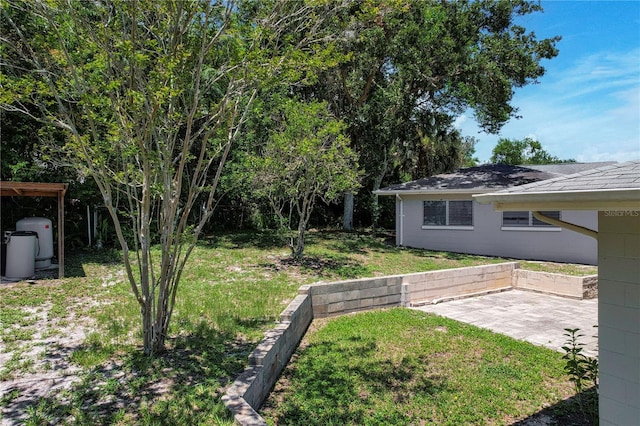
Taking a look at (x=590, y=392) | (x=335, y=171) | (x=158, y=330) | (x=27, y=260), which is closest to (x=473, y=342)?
(x=590, y=392)

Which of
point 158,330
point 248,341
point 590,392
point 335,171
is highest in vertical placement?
point 335,171

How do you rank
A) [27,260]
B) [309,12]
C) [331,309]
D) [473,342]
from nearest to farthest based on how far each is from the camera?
1. [309,12]
2. [473,342]
3. [331,309]
4. [27,260]

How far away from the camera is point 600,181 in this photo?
2.83 m

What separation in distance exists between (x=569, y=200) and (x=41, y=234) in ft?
34.0

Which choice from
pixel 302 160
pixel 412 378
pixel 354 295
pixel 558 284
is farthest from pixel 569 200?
pixel 302 160

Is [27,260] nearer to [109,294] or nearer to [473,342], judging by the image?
[109,294]

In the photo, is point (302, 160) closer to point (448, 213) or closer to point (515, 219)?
point (448, 213)

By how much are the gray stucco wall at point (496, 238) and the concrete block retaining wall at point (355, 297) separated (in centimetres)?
327

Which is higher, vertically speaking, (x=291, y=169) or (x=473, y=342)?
(x=291, y=169)

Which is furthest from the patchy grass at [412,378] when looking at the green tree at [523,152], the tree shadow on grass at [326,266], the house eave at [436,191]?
the green tree at [523,152]

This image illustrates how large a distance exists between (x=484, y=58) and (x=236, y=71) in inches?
474

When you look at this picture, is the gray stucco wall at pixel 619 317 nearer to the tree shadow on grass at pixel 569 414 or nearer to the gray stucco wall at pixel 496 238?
the tree shadow on grass at pixel 569 414

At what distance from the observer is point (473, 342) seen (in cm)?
568

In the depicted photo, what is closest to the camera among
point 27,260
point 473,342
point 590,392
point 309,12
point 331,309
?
point 590,392
